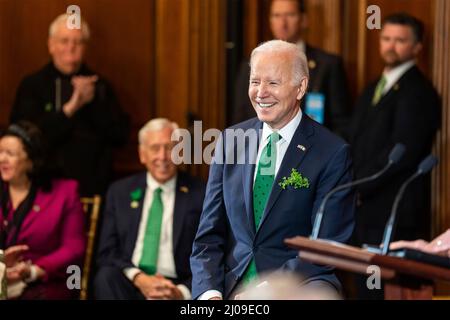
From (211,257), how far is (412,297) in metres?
0.76

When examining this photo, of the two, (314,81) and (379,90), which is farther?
(314,81)

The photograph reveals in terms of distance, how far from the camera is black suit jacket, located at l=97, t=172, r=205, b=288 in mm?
5734

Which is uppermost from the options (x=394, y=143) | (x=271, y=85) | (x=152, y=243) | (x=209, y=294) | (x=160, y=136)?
(x=271, y=85)

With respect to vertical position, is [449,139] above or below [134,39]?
below

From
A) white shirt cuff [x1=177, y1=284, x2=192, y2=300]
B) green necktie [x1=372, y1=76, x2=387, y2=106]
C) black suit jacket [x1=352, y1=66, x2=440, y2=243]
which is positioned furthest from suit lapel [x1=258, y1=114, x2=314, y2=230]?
green necktie [x1=372, y1=76, x2=387, y2=106]

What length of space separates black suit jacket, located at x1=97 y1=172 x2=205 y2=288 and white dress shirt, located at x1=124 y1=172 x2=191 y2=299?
0.02 m

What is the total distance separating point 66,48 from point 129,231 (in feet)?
4.11

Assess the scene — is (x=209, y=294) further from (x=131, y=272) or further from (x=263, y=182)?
(x=131, y=272)

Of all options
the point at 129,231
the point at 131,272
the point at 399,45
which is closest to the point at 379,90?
the point at 399,45

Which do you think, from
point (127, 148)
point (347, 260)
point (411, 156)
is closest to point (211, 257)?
point (347, 260)

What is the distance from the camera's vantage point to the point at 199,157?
679 cm

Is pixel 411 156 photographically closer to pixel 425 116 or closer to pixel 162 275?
pixel 425 116

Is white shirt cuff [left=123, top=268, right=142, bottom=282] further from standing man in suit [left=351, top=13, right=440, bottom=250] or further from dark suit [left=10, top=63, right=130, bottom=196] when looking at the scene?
standing man in suit [left=351, top=13, right=440, bottom=250]

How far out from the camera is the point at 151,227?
5.82m
